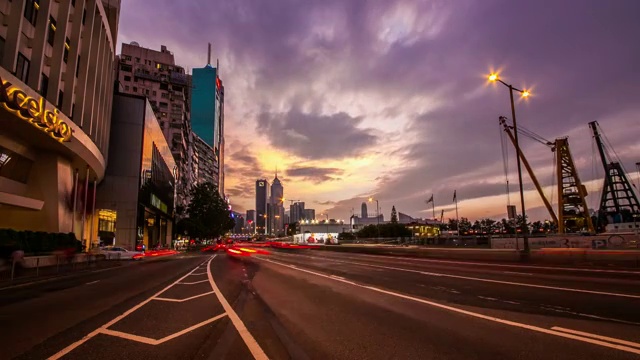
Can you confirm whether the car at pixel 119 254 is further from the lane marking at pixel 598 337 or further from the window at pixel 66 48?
the lane marking at pixel 598 337

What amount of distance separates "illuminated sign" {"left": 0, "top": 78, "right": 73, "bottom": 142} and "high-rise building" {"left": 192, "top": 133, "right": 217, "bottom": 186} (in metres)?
132

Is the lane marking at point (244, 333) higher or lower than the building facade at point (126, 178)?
lower

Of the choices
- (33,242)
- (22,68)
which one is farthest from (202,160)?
(33,242)

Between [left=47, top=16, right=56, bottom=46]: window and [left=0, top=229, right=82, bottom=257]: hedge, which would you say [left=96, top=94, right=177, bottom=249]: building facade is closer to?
[left=0, top=229, right=82, bottom=257]: hedge

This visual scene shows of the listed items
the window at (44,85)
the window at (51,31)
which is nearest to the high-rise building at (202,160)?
the window at (51,31)

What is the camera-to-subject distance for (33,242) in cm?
2897

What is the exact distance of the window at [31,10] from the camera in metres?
30.3

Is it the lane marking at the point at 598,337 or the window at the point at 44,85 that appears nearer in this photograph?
the lane marking at the point at 598,337

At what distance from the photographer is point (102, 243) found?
5638 centimetres

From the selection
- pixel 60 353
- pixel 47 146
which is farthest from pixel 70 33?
pixel 60 353

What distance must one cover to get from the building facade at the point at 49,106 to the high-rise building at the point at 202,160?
121859 mm

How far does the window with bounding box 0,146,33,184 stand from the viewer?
31995 millimetres

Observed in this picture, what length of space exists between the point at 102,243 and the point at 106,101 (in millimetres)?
20815

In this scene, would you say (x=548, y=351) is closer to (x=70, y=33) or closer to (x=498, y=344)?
(x=498, y=344)
